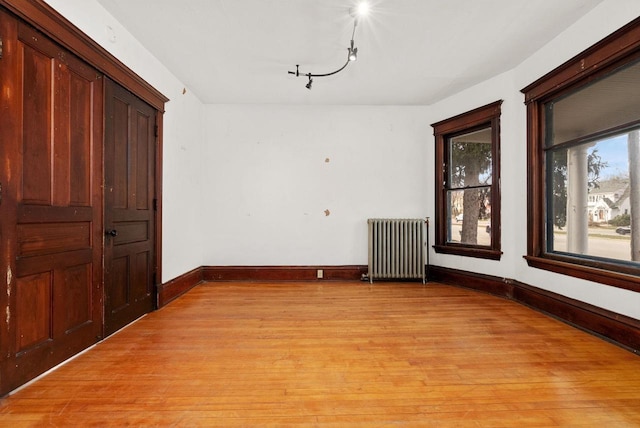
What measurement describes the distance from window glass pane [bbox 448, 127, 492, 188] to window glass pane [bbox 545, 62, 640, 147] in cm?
80

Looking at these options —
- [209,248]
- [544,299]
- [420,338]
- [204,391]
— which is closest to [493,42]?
[544,299]

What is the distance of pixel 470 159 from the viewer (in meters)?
4.00

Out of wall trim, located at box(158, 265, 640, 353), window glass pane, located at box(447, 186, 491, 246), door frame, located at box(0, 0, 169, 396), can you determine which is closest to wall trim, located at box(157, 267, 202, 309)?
wall trim, located at box(158, 265, 640, 353)

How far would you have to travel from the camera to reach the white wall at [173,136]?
2260mm

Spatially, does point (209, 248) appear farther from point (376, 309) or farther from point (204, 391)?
point (204, 391)

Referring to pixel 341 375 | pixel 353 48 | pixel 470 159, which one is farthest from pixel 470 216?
pixel 341 375

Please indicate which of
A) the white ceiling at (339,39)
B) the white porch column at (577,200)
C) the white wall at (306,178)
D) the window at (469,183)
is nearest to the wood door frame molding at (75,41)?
the white ceiling at (339,39)

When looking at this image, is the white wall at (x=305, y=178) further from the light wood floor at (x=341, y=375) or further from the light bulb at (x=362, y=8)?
the light bulb at (x=362, y=8)

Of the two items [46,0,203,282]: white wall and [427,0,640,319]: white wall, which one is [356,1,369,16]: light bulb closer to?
[427,0,640,319]: white wall

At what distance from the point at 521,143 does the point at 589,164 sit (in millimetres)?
773

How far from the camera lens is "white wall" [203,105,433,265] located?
434cm

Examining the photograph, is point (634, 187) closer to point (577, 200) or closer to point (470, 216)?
point (577, 200)

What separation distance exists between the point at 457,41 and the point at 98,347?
399cm

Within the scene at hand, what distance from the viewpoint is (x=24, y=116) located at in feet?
5.56
